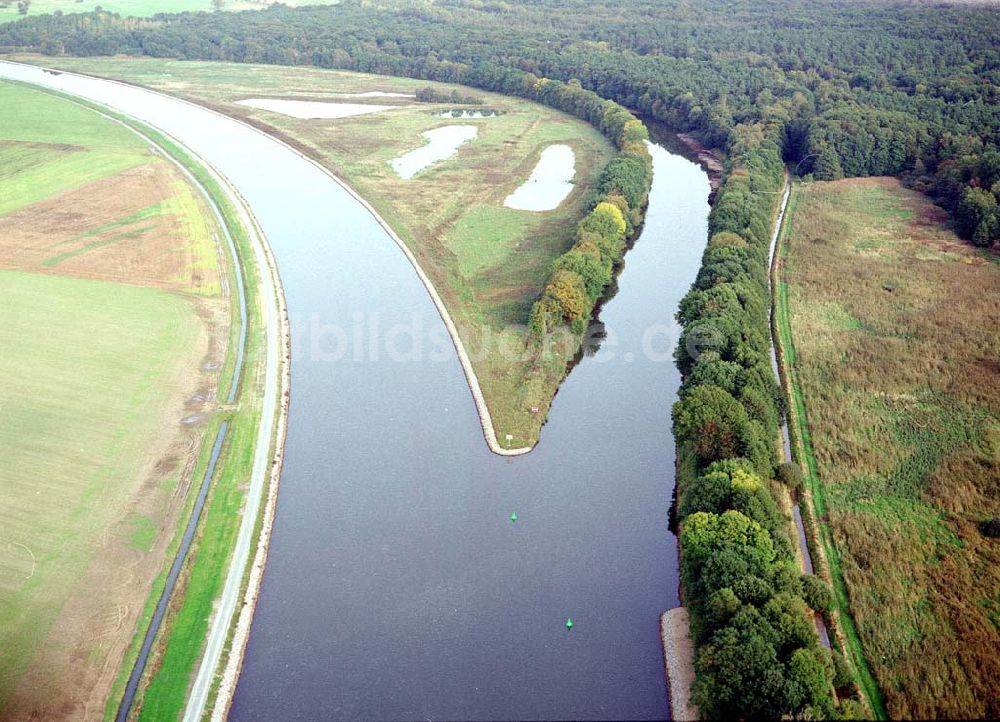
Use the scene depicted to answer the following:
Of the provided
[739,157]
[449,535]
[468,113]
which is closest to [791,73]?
[739,157]

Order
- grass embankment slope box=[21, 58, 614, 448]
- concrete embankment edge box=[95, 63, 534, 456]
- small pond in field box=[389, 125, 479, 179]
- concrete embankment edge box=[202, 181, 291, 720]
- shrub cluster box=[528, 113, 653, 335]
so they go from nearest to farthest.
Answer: concrete embankment edge box=[202, 181, 291, 720] < concrete embankment edge box=[95, 63, 534, 456] < grass embankment slope box=[21, 58, 614, 448] < shrub cluster box=[528, 113, 653, 335] < small pond in field box=[389, 125, 479, 179]

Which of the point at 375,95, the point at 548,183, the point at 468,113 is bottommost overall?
the point at 468,113

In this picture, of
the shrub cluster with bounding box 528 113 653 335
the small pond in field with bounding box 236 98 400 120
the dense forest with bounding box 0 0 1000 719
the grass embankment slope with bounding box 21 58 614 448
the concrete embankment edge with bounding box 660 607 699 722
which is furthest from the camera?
the small pond in field with bounding box 236 98 400 120

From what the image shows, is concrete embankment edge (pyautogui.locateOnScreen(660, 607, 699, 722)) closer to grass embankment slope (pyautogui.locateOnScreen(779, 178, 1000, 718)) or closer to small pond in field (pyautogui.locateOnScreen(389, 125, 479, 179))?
grass embankment slope (pyautogui.locateOnScreen(779, 178, 1000, 718))

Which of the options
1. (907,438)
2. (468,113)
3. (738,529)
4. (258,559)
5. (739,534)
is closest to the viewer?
(739,534)

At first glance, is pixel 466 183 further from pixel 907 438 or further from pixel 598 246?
pixel 907 438

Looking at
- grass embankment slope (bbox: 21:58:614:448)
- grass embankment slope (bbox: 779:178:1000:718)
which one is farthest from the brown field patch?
grass embankment slope (bbox: 779:178:1000:718)

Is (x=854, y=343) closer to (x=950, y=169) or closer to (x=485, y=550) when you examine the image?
(x=485, y=550)
